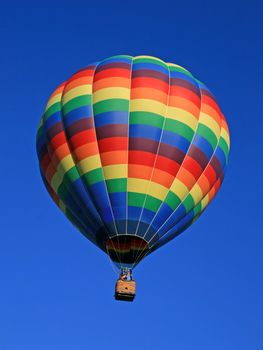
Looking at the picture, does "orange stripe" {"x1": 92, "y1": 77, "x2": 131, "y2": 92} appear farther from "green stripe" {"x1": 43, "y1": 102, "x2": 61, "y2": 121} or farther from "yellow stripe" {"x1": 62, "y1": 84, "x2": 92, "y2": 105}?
"green stripe" {"x1": 43, "y1": 102, "x2": 61, "y2": 121}

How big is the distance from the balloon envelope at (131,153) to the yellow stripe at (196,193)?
41 millimetres

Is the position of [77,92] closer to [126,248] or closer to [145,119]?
[145,119]

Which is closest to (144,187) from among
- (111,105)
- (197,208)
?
(197,208)

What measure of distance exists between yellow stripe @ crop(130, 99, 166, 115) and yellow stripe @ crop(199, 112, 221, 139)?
115 centimetres

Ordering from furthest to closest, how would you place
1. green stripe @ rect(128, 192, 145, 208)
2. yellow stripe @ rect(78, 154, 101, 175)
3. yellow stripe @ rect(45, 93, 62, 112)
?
yellow stripe @ rect(45, 93, 62, 112), yellow stripe @ rect(78, 154, 101, 175), green stripe @ rect(128, 192, 145, 208)

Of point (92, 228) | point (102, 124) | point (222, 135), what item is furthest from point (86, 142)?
Answer: point (222, 135)

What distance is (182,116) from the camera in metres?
24.1

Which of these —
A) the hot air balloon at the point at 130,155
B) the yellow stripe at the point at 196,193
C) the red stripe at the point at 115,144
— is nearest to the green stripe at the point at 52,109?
the hot air balloon at the point at 130,155

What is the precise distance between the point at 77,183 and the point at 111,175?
0.94m

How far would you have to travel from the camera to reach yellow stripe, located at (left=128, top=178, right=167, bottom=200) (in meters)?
23.3

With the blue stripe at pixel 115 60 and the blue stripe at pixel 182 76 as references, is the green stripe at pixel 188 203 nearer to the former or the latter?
the blue stripe at pixel 182 76

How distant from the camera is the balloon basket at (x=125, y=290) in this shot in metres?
22.5

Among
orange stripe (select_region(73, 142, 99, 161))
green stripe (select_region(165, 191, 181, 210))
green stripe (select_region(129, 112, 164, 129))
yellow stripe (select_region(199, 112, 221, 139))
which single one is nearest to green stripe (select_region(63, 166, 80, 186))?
orange stripe (select_region(73, 142, 99, 161))

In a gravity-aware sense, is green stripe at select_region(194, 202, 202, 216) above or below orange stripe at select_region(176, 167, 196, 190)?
below
